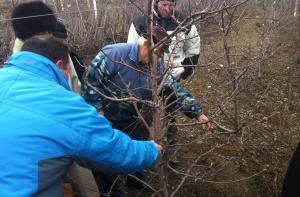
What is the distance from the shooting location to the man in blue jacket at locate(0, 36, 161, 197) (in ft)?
4.30

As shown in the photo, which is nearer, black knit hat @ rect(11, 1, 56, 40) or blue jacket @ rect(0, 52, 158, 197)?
blue jacket @ rect(0, 52, 158, 197)

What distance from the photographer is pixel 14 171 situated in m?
1.31

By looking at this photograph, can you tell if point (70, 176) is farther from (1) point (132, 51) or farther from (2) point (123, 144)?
(1) point (132, 51)

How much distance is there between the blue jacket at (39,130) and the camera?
131 cm

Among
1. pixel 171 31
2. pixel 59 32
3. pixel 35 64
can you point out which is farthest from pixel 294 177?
pixel 59 32

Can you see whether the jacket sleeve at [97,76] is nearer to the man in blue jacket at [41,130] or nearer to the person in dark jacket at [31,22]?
the person in dark jacket at [31,22]

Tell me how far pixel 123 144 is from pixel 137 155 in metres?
0.10

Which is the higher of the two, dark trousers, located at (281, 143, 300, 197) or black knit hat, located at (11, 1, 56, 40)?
black knit hat, located at (11, 1, 56, 40)

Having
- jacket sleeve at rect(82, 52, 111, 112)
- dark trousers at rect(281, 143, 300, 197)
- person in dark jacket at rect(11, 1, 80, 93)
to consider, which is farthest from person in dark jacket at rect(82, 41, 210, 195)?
dark trousers at rect(281, 143, 300, 197)

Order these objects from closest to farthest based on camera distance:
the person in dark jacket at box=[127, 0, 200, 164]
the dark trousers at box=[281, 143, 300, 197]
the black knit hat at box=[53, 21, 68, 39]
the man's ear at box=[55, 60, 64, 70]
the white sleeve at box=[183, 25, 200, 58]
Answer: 1. the man's ear at box=[55, 60, 64, 70]
2. the dark trousers at box=[281, 143, 300, 197]
3. the black knit hat at box=[53, 21, 68, 39]
4. the person in dark jacket at box=[127, 0, 200, 164]
5. the white sleeve at box=[183, 25, 200, 58]

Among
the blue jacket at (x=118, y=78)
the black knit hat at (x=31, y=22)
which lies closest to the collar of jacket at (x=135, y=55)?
the blue jacket at (x=118, y=78)

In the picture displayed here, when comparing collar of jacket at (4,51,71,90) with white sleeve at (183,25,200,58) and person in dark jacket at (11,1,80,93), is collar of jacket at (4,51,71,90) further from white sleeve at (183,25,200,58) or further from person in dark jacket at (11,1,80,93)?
white sleeve at (183,25,200,58)

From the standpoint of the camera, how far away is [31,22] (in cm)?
237

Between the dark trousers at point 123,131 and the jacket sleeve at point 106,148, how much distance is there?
83 cm
